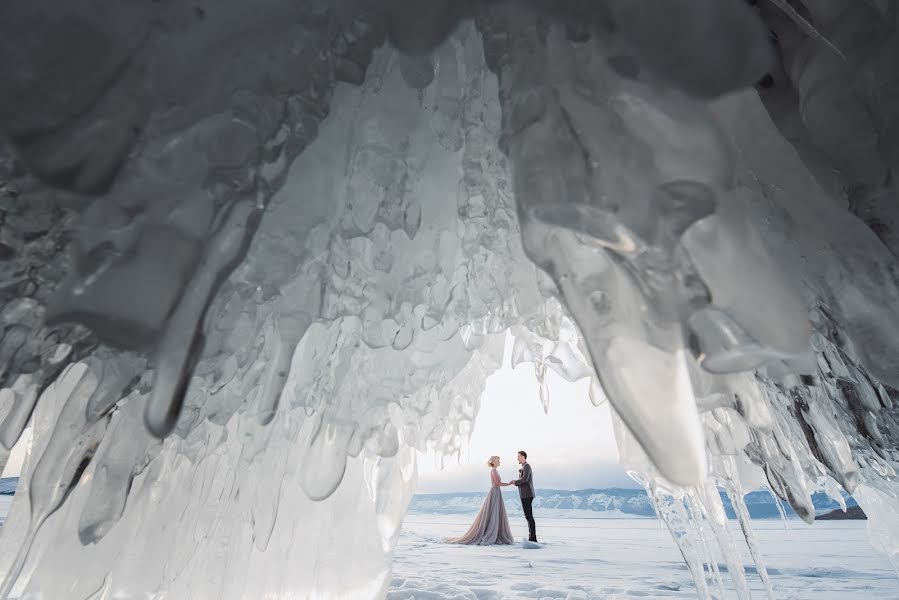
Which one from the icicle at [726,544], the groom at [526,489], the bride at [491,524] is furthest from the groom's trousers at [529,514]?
the icicle at [726,544]

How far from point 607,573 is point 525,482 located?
10.9 feet

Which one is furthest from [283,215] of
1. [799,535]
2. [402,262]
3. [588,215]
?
[799,535]

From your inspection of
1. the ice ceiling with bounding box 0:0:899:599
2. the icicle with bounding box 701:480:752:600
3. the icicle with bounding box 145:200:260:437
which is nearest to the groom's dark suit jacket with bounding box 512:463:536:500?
the icicle with bounding box 701:480:752:600

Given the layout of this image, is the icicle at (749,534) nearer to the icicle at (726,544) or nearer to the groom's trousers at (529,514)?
the icicle at (726,544)

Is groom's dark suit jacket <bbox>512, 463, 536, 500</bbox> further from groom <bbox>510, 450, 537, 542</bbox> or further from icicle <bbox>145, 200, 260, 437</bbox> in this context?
icicle <bbox>145, 200, 260, 437</bbox>

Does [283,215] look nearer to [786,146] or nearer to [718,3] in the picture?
[718,3]

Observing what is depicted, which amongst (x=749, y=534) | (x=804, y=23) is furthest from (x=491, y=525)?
(x=804, y=23)

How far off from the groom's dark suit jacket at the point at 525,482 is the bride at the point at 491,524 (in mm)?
289

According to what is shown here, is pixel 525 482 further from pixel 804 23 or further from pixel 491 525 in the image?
pixel 804 23

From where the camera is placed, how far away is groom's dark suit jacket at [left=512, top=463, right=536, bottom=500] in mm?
7637

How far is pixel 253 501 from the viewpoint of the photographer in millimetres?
2584

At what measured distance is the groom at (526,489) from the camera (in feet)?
24.5

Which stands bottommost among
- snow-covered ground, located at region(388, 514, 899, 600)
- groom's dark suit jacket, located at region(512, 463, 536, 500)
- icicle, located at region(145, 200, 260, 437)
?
snow-covered ground, located at region(388, 514, 899, 600)

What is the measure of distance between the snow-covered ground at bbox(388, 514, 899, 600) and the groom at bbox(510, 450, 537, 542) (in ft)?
2.04
